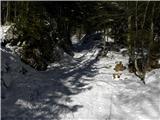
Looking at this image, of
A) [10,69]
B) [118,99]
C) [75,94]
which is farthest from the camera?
[10,69]

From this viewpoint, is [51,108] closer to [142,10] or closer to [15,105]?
[15,105]

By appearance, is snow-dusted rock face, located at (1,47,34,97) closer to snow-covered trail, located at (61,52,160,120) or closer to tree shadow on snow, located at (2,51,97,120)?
tree shadow on snow, located at (2,51,97,120)

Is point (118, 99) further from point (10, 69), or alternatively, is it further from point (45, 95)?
point (10, 69)

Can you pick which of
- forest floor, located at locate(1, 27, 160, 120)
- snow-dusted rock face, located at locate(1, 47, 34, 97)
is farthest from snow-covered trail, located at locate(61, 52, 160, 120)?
snow-dusted rock face, located at locate(1, 47, 34, 97)

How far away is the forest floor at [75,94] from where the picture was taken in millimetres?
8641

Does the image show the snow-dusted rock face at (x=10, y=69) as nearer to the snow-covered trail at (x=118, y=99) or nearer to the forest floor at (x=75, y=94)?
the forest floor at (x=75, y=94)

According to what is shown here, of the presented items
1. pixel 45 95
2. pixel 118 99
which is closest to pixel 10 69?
pixel 45 95

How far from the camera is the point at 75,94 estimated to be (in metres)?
9.76

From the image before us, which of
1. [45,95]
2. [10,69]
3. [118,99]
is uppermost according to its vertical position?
[10,69]

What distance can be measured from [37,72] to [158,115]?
4171mm

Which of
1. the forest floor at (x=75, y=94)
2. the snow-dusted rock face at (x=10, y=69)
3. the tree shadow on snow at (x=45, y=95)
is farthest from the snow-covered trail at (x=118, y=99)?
the snow-dusted rock face at (x=10, y=69)

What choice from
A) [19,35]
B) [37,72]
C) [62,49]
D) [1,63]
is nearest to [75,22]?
[62,49]

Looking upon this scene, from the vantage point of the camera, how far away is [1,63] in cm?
998

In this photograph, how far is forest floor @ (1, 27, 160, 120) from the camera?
8641mm
